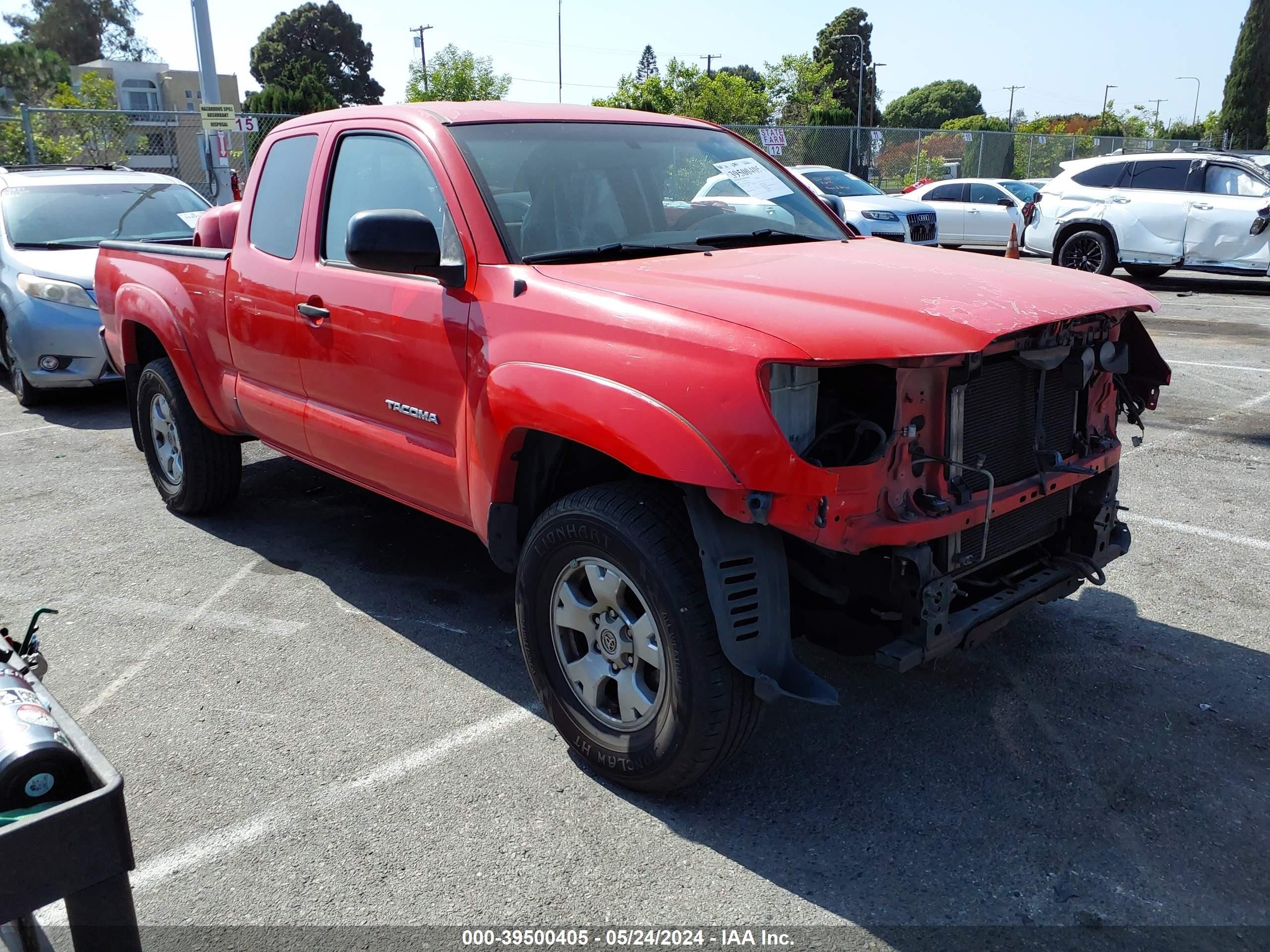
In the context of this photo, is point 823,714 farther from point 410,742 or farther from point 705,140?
point 705,140

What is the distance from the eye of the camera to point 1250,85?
3903 centimetres

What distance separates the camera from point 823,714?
12.0ft

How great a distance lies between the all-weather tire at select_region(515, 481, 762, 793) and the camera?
9.34 ft

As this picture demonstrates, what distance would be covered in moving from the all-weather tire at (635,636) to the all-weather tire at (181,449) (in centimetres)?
288

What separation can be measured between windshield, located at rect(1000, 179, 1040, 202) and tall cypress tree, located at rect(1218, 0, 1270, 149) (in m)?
21.6

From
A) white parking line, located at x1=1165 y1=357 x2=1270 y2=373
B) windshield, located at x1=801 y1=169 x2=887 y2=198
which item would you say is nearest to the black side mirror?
white parking line, located at x1=1165 y1=357 x2=1270 y2=373

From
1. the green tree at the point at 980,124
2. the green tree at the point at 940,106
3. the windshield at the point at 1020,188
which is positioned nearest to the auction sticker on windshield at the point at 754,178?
the windshield at the point at 1020,188

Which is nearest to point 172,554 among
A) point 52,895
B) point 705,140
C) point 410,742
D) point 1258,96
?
point 410,742

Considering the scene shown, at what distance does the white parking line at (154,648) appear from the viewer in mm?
3812

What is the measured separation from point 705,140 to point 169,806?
327 centimetres

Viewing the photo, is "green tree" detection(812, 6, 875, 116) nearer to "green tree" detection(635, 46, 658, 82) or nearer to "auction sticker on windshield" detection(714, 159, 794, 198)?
"green tree" detection(635, 46, 658, 82)

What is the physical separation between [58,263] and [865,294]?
759 cm

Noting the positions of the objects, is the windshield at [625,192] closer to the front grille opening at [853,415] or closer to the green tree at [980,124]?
the front grille opening at [853,415]

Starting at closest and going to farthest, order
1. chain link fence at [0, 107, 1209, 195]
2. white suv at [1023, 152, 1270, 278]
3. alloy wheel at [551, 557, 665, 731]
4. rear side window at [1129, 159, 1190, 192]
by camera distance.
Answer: alloy wheel at [551, 557, 665, 731]
white suv at [1023, 152, 1270, 278]
rear side window at [1129, 159, 1190, 192]
chain link fence at [0, 107, 1209, 195]
